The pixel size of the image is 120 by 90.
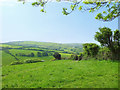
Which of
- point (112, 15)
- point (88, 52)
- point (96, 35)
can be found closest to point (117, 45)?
point (96, 35)

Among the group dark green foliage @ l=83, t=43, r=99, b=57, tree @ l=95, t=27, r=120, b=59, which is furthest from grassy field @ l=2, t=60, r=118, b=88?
dark green foliage @ l=83, t=43, r=99, b=57

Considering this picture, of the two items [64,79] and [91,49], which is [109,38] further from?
[64,79]

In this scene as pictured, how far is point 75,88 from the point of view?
8109mm

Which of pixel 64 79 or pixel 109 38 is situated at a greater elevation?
pixel 109 38

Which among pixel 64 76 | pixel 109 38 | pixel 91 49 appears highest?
pixel 109 38

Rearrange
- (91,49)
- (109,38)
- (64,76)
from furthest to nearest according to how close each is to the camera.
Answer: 1. (91,49)
2. (109,38)
3. (64,76)

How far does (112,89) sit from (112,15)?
16.4 ft

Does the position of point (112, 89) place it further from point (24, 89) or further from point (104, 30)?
point (104, 30)

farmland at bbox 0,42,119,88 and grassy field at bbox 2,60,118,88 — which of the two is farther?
farmland at bbox 0,42,119,88

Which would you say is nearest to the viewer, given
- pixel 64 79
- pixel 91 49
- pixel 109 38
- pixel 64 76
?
pixel 64 79

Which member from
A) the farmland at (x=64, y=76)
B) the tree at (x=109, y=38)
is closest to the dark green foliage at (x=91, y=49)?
the tree at (x=109, y=38)

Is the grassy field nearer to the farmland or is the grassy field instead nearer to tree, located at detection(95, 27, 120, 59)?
the farmland

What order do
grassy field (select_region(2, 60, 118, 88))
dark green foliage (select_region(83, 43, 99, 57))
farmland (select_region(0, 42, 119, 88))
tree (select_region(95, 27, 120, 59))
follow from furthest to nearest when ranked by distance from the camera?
dark green foliage (select_region(83, 43, 99, 57)), tree (select_region(95, 27, 120, 59)), farmland (select_region(0, 42, 119, 88)), grassy field (select_region(2, 60, 118, 88))

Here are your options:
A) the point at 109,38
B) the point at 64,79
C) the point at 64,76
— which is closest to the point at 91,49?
the point at 109,38
